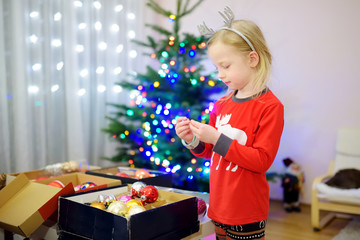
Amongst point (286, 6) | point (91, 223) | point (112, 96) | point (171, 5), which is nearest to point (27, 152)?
point (112, 96)

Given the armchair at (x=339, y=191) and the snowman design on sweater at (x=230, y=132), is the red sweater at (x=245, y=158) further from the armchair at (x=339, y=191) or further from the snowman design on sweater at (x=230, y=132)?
the armchair at (x=339, y=191)

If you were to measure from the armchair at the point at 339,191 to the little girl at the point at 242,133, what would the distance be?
1.79 meters

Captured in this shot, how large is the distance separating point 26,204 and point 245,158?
34.6 inches

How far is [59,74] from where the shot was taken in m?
2.96

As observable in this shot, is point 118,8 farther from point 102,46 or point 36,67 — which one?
point 36,67

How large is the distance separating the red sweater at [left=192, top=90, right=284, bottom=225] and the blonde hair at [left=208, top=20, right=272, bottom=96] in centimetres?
5

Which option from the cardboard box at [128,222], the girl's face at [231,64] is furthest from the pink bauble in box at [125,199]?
the girl's face at [231,64]

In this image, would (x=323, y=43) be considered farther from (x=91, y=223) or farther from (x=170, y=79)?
(x=91, y=223)

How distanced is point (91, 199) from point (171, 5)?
3.44 metres

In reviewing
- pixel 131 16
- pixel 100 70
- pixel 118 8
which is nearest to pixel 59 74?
pixel 100 70

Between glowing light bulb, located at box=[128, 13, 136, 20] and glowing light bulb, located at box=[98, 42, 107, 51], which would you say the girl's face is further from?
glowing light bulb, located at box=[128, 13, 136, 20]

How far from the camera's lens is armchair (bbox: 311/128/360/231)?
2.58m

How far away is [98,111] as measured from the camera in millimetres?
3355

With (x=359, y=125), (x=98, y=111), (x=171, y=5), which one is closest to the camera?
(x=359, y=125)
